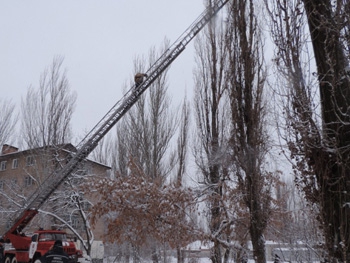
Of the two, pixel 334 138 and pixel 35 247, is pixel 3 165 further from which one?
pixel 334 138

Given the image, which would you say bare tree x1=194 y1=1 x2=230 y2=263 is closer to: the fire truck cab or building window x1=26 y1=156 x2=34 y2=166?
the fire truck cab

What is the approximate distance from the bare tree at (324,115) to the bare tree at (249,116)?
2.14m

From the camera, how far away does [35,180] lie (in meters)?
19.4

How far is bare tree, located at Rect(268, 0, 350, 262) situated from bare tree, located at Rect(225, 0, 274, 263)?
84.3 inches

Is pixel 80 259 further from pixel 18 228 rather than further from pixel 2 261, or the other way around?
pixel 2 261

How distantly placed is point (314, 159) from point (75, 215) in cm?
1557

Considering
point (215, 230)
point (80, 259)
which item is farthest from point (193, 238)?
point (80, 259)

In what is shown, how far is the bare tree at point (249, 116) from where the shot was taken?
6.80 m

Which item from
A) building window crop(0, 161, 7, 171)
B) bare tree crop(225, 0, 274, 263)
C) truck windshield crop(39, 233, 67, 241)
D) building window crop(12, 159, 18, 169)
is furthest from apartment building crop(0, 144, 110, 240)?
building window crop(0, 161, 7, 171)

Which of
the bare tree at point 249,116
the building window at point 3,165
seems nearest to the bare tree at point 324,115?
the bare tree at point 249,116

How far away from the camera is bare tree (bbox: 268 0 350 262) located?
13.4 feet

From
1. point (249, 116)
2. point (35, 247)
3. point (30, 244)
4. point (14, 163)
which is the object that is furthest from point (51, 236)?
point (14, 163)

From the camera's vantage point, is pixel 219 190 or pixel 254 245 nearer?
pixel 254 245

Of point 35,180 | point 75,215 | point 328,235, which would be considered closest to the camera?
point 328,235
